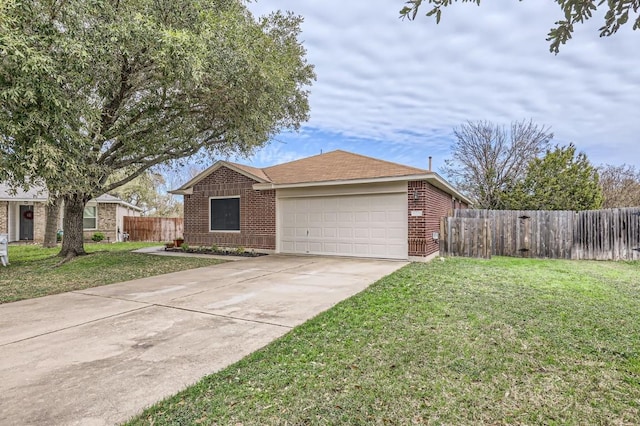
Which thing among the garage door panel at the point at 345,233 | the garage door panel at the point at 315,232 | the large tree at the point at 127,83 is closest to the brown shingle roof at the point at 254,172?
the large tree at the point at 127,83

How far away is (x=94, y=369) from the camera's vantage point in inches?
123

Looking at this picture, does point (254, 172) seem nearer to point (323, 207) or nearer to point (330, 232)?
point (323, 207)

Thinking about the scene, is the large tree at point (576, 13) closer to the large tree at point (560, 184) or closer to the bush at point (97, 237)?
the large tree at point (560, 184)

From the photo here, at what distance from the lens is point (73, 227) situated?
11070 mm

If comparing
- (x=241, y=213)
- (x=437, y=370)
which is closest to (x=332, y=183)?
(x=241, y=213)

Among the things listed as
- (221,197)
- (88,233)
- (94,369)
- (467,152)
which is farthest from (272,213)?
(467,152)

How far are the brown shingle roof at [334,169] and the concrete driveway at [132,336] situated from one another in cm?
442

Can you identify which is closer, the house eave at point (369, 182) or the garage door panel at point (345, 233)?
the house eave at point (369, 182)

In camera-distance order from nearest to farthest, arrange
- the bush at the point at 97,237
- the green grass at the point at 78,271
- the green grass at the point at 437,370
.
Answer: the green grass at the point at 437,370
the green grass at the point at 78,271
the bush at the point at 97,237

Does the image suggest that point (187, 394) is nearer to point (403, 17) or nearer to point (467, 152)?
point (403, 17)

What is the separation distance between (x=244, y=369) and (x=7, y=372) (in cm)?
204

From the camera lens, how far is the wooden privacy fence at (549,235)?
11.0 meters

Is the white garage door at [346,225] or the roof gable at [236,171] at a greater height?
the roof gable at [236,171]

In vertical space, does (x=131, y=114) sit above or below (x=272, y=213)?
above
